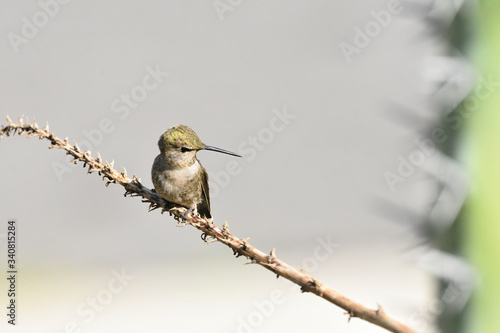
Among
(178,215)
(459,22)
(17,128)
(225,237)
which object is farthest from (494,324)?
(17,128)

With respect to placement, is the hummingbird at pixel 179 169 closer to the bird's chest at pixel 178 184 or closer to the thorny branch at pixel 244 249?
the bird's chest at pixel 178 184

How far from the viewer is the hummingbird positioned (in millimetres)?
2059

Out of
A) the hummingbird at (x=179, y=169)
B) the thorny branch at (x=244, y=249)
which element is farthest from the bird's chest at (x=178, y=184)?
the thorny branch at (x=244, y=249)

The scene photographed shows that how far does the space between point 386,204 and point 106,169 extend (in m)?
1.50

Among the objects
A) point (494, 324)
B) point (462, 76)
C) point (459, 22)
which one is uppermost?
point (459, 22)

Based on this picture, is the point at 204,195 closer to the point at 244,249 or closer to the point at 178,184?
the point at 178,184

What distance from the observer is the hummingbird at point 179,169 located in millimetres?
2059

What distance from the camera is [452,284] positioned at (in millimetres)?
2039

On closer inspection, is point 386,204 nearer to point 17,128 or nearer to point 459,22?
point 459,22

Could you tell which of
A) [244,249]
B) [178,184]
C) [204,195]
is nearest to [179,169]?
[178,184]

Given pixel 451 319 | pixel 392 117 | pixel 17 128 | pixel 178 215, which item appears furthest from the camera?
pixel 392 117

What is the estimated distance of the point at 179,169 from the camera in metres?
2.28

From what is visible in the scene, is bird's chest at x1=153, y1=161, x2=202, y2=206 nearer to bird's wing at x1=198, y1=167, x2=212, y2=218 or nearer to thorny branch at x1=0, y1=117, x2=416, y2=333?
bird's wing at x1=198, y1=167, x2=212, y2=218

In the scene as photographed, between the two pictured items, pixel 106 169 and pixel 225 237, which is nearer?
pixel 225 237
